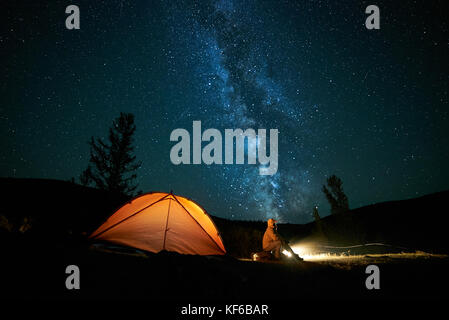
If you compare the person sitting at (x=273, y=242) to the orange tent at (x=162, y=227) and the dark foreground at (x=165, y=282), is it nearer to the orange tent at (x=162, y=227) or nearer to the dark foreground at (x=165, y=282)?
the orange tent at (x=162, y=227)

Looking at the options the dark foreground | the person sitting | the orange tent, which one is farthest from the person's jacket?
the dark foreground

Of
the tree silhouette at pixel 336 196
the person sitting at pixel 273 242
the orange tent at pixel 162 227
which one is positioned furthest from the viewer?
the tree silhouette at pixel 336 196

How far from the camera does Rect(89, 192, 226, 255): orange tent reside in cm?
648

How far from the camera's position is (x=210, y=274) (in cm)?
350

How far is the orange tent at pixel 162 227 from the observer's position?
6477 millimetres

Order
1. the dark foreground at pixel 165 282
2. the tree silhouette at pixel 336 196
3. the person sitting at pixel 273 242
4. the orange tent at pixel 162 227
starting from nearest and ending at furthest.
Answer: the dark foreground at pixel 165 282
the orange tent at pixel 162 227
the person sitting at pixel 273 242
the tree silhouette at pixel 336 196

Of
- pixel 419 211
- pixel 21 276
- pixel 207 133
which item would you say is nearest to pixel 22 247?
pixel 21 276

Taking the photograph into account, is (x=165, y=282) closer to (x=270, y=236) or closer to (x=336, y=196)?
(x=270, y=236)

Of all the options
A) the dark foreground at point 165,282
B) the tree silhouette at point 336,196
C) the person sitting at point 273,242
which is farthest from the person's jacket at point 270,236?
the tree silhouette at point 336,196

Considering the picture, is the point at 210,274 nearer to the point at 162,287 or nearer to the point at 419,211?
the point at 162,287

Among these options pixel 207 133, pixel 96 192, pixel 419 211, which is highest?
pixel 207 133

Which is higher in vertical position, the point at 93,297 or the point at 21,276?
the point at 21,276

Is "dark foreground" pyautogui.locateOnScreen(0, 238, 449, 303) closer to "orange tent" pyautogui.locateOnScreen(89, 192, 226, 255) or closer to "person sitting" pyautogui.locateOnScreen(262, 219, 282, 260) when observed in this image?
"orange tent" pyautogui.locateOnScreen(89, 192, 226, 255)
